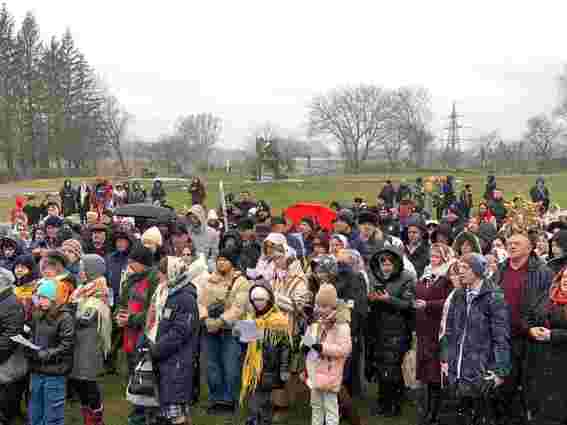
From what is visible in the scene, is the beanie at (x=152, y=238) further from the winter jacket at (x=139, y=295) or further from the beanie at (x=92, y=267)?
the winter jacket at (x=139, y=295)

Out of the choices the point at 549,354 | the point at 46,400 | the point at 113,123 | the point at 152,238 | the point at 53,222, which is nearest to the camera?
the point at 549,354

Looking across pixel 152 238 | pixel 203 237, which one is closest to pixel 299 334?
pixel 152 238

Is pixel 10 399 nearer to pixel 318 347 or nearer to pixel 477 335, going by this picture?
pixel 318 347

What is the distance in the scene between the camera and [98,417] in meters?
5.18

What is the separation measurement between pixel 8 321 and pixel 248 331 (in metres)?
2.12

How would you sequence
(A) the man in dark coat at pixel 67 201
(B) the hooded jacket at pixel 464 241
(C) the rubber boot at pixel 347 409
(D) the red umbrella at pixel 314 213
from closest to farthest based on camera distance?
1. (C) the rubber boot at pixel 347 409
2. (B) the hooded jacket at pixel 464 241
3. (D) the red umbrella at pixel 314 213
4. (A) the man in dark coat at pixel 67 201

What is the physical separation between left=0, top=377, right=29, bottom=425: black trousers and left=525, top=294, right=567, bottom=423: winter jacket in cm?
472

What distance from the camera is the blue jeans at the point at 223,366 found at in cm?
602

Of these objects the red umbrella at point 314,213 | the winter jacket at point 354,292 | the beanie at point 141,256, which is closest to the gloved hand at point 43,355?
the beanie at point 141,256

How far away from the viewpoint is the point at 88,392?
202 inches

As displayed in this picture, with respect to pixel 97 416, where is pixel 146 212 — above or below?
above

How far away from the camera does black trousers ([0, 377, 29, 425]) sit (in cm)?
548

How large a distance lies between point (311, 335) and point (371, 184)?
35456 millimetres

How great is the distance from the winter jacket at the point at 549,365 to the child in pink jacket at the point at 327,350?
1.56 m
